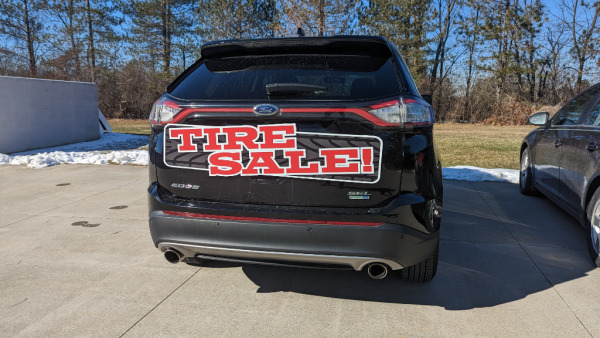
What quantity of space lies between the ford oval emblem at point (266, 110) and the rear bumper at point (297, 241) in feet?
1.90

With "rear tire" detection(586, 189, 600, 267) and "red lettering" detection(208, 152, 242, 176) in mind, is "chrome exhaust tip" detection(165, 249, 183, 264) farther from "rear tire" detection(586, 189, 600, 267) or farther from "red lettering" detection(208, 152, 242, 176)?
"rear tire" detection(586, 189, 600, 267)

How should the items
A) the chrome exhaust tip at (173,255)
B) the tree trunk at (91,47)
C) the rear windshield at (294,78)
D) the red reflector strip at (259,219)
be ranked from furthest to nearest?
the tree trunk at (91,47) → the chrome exhaust tip at (173,255) → the rear windshield at (294,78) → the red reflector strip at (259,219)

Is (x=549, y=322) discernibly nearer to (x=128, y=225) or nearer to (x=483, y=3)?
(x=128, y=225)

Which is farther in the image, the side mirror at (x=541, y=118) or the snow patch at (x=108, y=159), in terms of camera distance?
the snow patch at (x=108, y=159)

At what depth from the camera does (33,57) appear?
107 feet

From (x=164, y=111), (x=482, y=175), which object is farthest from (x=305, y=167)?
(x=482, y=175)

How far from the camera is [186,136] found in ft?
8.25

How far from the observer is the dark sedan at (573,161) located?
11.9ft

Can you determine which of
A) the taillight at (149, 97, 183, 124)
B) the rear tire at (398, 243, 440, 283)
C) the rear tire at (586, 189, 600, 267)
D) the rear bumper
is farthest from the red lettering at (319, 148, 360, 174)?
the rear tire at (586, 189, 600, 267)

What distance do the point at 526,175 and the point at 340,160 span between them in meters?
4.77

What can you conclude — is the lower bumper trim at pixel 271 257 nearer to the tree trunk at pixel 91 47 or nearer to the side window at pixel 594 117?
the side window at pixel 594 117

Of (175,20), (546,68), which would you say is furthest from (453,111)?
(175,20)

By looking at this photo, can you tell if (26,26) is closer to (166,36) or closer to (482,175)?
(166,36)

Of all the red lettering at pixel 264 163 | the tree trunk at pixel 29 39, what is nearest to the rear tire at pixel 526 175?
the red lettering at pixel 264 163
